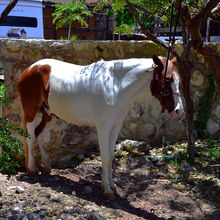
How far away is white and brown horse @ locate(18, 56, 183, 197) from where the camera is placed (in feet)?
9.80

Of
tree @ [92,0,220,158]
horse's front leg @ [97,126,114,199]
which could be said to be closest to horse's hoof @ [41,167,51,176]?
horse's front leg @ [97,126,114,199]

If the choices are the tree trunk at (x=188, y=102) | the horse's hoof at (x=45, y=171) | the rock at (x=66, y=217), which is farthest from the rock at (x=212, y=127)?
the rock at (x=66, y=217)

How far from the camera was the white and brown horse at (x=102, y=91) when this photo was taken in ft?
9.80

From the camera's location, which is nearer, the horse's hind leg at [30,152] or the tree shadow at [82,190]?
the tree shadow at [82,190]

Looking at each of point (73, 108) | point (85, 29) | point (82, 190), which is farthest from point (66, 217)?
point (85, 29)

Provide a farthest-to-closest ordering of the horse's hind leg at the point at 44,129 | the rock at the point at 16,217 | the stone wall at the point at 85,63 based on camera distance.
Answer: the stone wall at the point at 85,63 < the horse's hind leg at the point at 44,129 < the rock at the point at 16,217

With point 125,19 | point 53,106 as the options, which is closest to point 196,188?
point 53,106

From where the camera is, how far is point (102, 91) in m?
3.20

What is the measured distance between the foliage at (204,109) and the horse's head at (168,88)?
241 cm

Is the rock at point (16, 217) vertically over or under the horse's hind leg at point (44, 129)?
under

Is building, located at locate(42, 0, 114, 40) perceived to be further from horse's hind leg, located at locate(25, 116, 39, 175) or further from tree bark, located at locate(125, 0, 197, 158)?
horse's hind leg, located at locate(25, 116, 39, 175)

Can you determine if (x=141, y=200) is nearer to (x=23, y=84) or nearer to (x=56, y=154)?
(x=56, y=154)

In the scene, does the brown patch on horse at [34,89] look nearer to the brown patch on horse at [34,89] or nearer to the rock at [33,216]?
the brown patch on horse at [34,89]

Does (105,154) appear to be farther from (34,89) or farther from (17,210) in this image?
(34,89)
